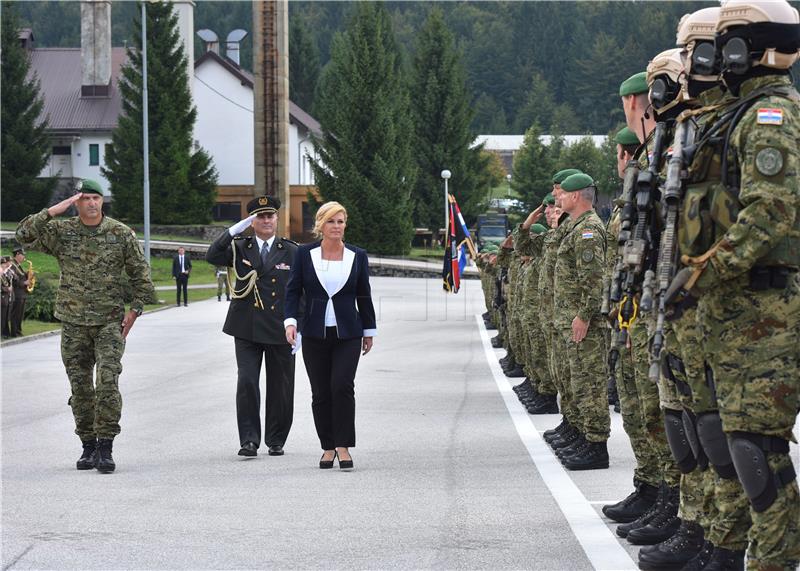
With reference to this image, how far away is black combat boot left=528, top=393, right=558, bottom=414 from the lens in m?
13.0

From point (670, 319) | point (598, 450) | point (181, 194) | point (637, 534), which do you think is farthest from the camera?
point (181, 194)

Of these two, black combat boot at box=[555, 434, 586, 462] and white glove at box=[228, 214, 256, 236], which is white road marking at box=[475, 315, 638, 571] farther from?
white glove at box=[228, 214, 256, 236]

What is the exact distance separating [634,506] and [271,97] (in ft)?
172

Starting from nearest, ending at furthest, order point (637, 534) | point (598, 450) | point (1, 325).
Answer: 1. point (637, 534)
2. point (598, 450)
3. point (1, 325)

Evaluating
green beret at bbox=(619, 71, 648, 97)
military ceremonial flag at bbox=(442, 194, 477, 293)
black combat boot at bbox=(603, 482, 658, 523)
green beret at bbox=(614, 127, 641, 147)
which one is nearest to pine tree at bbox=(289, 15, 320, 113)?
military ceremonial flag at bbox=(442, 194, 477, 293)

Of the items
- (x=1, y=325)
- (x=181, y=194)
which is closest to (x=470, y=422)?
(x=1, y=325)

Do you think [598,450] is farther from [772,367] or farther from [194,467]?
[772,367]

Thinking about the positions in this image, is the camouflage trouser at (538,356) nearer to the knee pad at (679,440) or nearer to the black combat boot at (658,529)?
the black combat boot at (658,529)

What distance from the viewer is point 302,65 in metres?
134

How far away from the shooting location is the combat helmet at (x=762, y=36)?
514cm

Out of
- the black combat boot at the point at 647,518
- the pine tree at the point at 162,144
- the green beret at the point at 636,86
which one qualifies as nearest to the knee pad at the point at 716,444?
the black combat boot at the point at 647,518

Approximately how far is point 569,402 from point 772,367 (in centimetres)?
511

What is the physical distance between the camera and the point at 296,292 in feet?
32.9

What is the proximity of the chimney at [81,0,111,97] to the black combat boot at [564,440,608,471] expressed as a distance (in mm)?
77719
